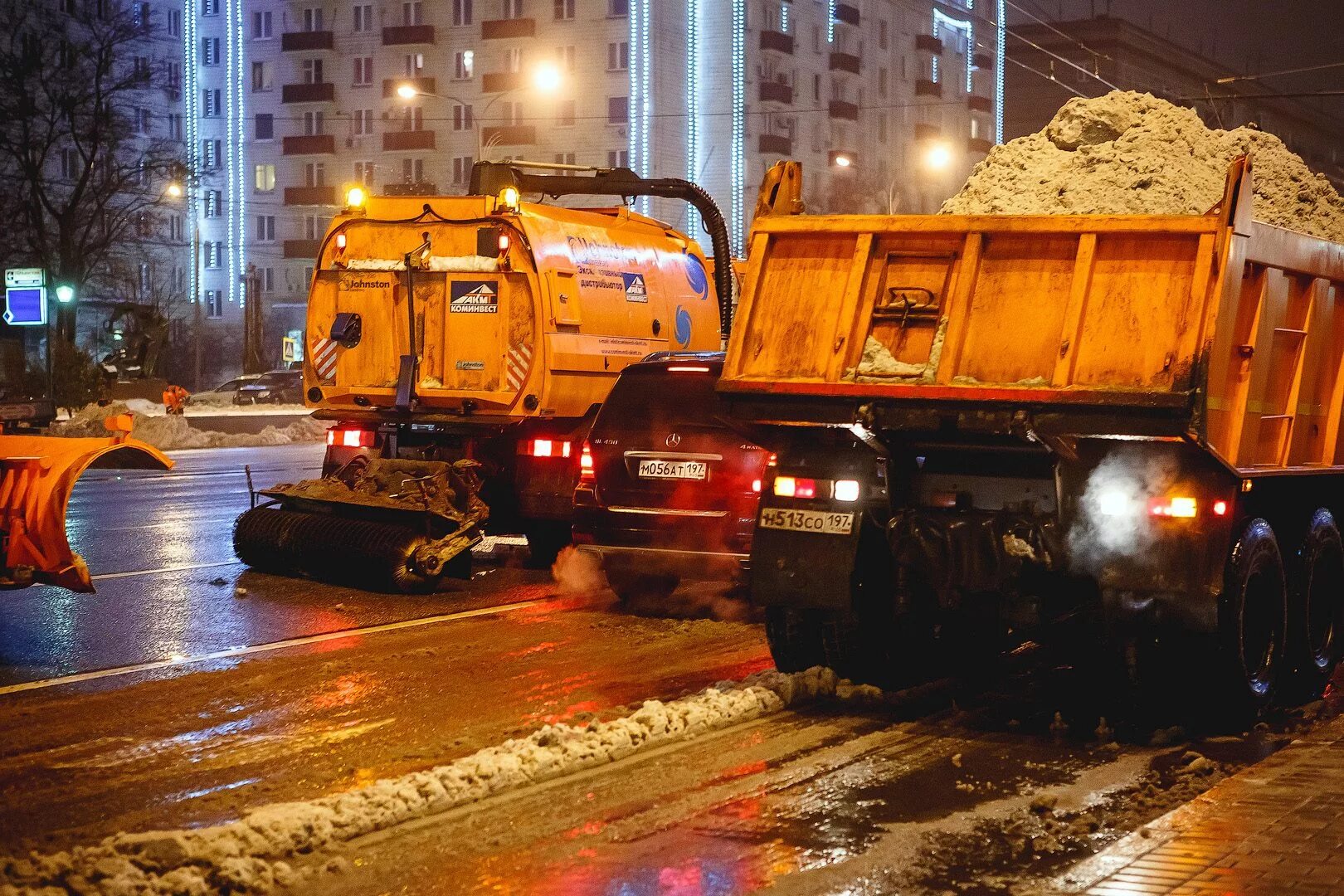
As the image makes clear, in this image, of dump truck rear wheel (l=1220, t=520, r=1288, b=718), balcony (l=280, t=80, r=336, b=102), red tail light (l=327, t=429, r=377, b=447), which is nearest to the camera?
dump truck rear wheel (l=1220, t=520, r=1288, b=718)

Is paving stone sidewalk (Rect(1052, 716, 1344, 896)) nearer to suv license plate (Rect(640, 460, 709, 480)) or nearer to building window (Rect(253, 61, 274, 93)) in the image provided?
suv license plate (Rect(640, 460, 709, 480))

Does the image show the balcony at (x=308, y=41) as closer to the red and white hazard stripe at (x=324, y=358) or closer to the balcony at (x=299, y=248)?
the balcony at (x=299, y=248)

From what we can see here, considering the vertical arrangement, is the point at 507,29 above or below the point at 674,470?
above

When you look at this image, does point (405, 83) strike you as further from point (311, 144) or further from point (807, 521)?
point (807, 521)

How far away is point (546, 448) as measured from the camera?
43.1 ft

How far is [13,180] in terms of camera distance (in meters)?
53.6

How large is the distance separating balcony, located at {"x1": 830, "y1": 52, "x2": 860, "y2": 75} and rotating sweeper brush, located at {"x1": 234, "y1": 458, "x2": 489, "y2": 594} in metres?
64.9

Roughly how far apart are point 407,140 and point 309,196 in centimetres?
608

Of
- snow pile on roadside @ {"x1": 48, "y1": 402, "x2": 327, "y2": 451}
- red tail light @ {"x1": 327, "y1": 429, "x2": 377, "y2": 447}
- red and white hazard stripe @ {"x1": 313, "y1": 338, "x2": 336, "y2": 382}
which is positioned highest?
red and white hazard stripe @ {"x1": 313, "y1": 338, "x2": 336, "y2": 382}

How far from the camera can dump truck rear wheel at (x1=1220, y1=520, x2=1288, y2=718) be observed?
743cm

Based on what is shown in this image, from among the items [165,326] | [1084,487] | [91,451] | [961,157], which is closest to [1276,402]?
[1084,487]

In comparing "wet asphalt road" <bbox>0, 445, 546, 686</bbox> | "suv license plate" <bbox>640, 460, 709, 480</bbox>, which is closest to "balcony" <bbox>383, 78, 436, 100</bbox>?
"wet asphalt road" <bbox>0, 445, 546, 686</bbox>

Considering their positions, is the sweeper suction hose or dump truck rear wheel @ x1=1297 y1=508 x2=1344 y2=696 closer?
dump truck rear wheel @ x1=1297 y1=508 x2=1344 y2=696

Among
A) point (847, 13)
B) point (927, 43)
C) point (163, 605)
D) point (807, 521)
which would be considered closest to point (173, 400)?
point (163, 605)
